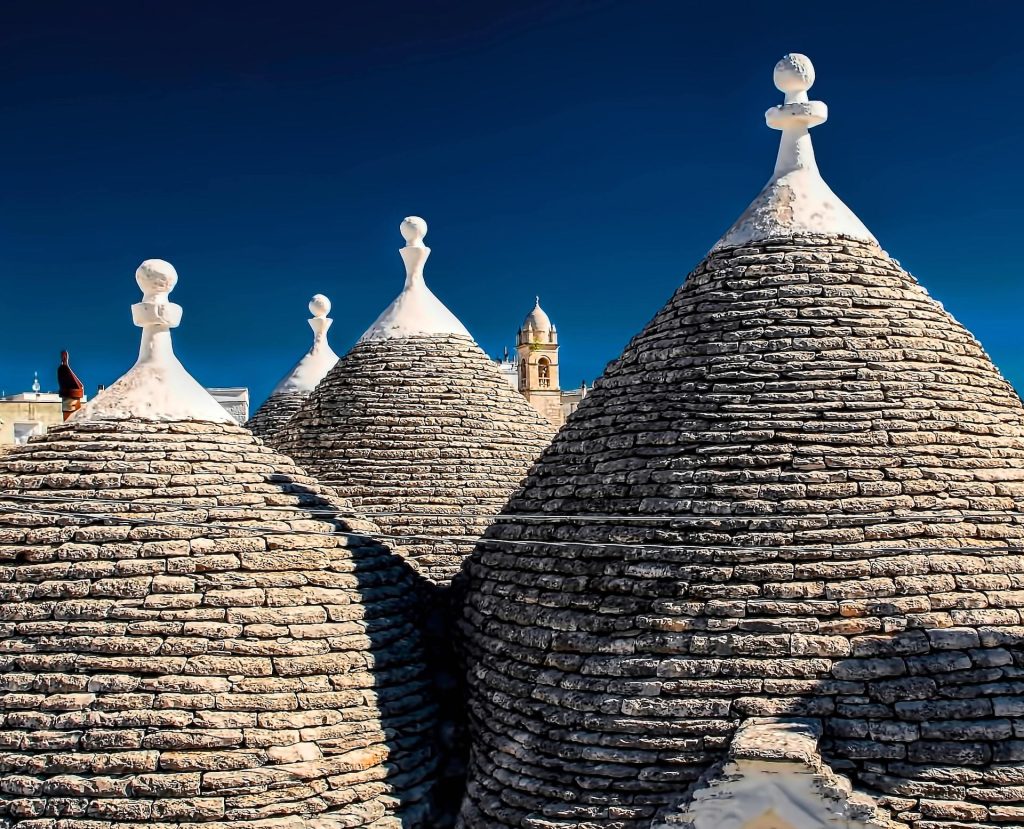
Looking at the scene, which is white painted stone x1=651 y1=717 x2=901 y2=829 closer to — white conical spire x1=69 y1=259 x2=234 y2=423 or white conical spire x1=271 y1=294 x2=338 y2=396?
white conical spire x1=69 y1=259 x2=234 y2=423

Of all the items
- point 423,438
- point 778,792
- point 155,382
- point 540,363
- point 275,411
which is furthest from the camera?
point 540,363

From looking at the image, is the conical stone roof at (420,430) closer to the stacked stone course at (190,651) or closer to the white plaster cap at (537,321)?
the stacked stone course at (190,651)

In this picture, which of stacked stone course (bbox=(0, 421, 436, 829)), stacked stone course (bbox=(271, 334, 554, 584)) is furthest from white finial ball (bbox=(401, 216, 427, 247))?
stacked stone course (bbox=(0, 421, 436, 829))

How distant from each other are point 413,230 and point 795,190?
5.89m

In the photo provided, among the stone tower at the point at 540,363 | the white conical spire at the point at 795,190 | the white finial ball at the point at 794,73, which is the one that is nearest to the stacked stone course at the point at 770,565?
the white conical spire at the point at 795,190

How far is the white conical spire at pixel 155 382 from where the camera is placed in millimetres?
8602

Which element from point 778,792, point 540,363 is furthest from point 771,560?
point 540,363

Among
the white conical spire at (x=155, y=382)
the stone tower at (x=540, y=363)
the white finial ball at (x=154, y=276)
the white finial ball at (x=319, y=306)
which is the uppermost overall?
the stone tower at (x=540, y=363)

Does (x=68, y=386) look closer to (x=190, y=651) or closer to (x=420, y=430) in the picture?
(x=420, y=430)

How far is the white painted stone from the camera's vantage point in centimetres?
604

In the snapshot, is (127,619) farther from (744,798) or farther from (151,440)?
(744,798)

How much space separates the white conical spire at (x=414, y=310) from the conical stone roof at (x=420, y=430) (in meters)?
0.01

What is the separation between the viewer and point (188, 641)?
7.32m

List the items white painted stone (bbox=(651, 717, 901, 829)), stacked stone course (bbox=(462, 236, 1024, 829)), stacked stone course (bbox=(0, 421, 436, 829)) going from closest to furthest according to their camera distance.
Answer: white painted stone (bbox=(651, 717, 901, 829)), stacked stone course (bbox=(462, 236, 1024, 829)), stacked stone course (bbox=(0, 421, 436, 829))
